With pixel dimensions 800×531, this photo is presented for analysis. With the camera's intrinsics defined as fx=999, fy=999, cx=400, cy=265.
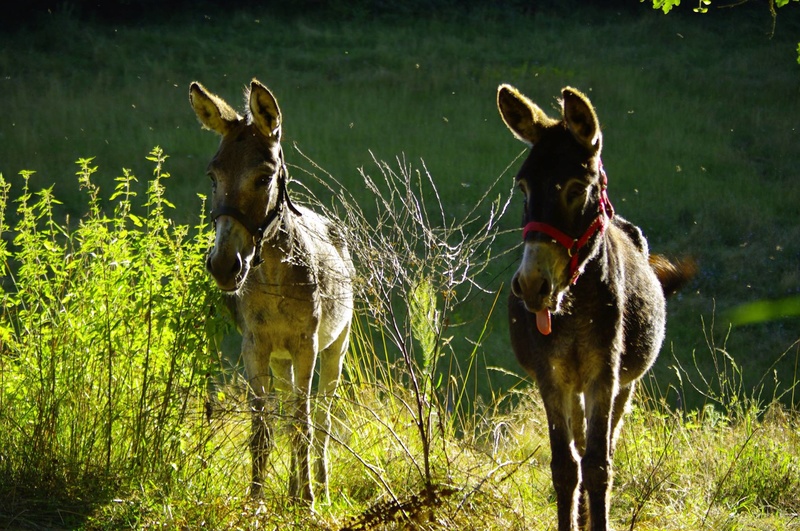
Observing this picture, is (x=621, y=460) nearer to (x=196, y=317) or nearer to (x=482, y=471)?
(x=482, y=471)

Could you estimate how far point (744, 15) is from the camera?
34906 millimetres

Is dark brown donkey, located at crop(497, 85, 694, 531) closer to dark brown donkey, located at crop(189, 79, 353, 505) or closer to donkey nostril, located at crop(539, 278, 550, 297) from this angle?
donkey nostril, located at crop(539, 278, 550, 297)

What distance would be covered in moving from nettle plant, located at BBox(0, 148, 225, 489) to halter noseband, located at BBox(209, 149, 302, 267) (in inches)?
20.3

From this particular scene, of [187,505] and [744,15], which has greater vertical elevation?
[744,15]

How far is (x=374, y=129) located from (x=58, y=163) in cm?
720

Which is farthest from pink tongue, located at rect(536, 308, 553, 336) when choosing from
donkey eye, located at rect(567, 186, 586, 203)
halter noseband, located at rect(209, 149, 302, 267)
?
halter noseband, located at rect(209, 149, 302, 267)

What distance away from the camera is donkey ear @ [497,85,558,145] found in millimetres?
4809

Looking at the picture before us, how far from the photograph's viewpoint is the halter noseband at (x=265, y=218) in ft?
17.2

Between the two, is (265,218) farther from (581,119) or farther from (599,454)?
(599,454)

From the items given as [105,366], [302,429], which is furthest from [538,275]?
[105,366]

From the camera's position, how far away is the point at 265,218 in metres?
5.43

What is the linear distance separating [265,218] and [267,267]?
0.39m

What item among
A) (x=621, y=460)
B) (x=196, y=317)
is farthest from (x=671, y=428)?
(x=196, y=317)

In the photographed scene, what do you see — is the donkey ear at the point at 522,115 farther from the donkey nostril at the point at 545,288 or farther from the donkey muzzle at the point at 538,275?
the donkey nostril at the point at 545,288
